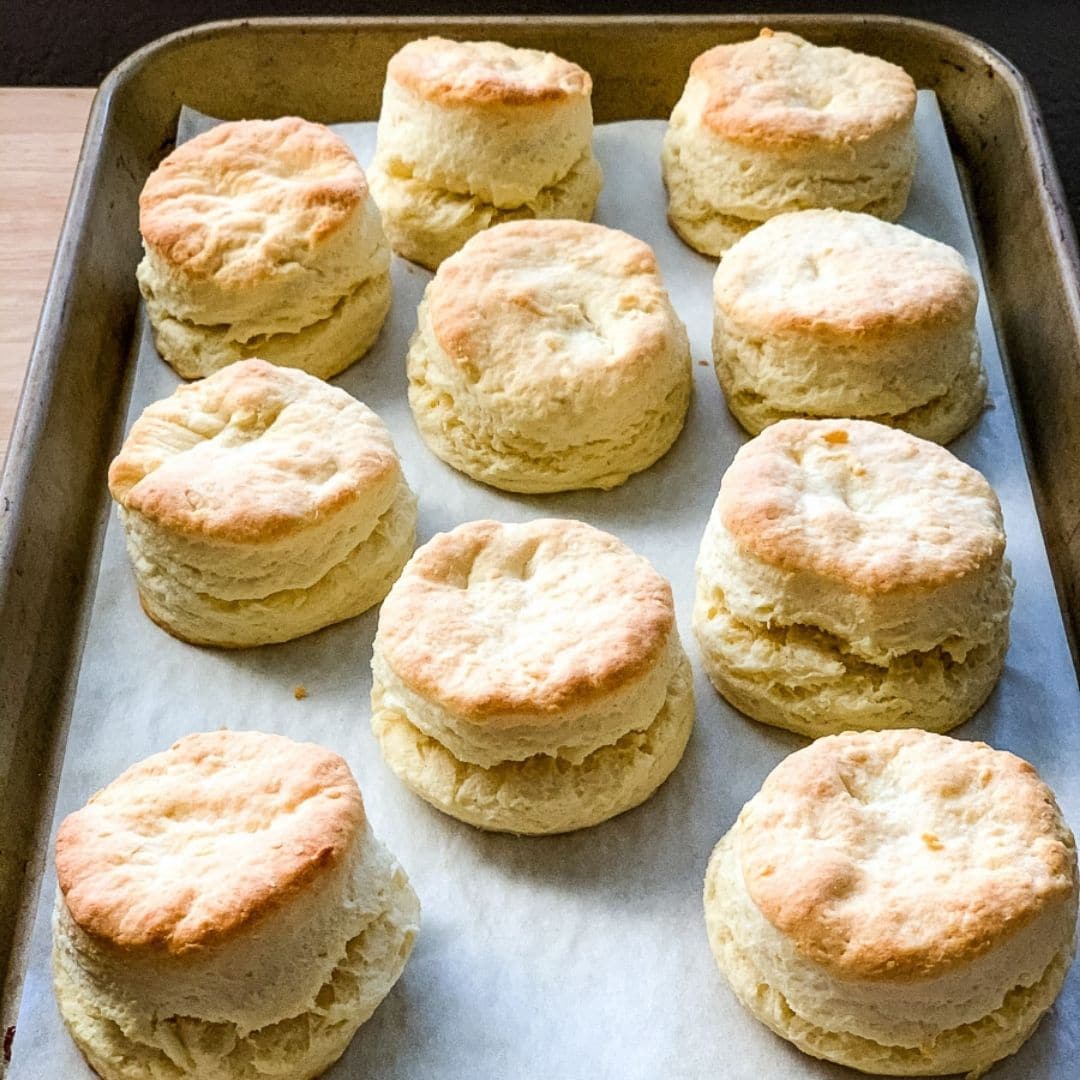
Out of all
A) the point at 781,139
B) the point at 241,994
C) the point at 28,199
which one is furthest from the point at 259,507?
the point at 28,199

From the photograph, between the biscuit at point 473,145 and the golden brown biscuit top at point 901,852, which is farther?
the biscuit at point 473,145

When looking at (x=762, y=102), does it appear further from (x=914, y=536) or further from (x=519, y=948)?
(x=519, y=948)

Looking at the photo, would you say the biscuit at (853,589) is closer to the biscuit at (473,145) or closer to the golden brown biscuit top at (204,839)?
the golden brown biscuit top at (204,839)

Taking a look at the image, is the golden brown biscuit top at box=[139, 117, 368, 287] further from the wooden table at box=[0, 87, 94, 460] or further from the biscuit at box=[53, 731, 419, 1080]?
the biscuit at box=[53, 731, 419, 1080]

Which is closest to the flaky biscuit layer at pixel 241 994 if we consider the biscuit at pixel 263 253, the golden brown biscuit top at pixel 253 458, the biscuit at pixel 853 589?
the golden brown biscuit top at pixel 253 458

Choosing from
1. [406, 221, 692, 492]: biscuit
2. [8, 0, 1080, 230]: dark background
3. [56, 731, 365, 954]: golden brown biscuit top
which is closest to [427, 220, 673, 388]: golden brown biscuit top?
[406, 221, 692, 492]: biscuit

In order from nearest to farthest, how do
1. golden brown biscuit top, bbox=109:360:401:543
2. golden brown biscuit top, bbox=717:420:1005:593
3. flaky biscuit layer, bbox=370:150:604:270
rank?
1. golden brown biscuit top, bbox=717:420:1005:593
2. golden brown biscuit top, bbox=109:360:401:543
3. flaky biscuit layer, bbox=370:150:604:270

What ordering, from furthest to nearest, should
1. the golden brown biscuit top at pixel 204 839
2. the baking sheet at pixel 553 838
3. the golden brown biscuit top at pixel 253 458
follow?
the golden brown biscuit top at pixel 253 458 < the baking sheet at pixel 553 838 < the golden brown biscuit top at pixel 204 839

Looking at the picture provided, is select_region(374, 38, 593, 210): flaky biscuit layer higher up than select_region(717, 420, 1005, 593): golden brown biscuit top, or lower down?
higher up
